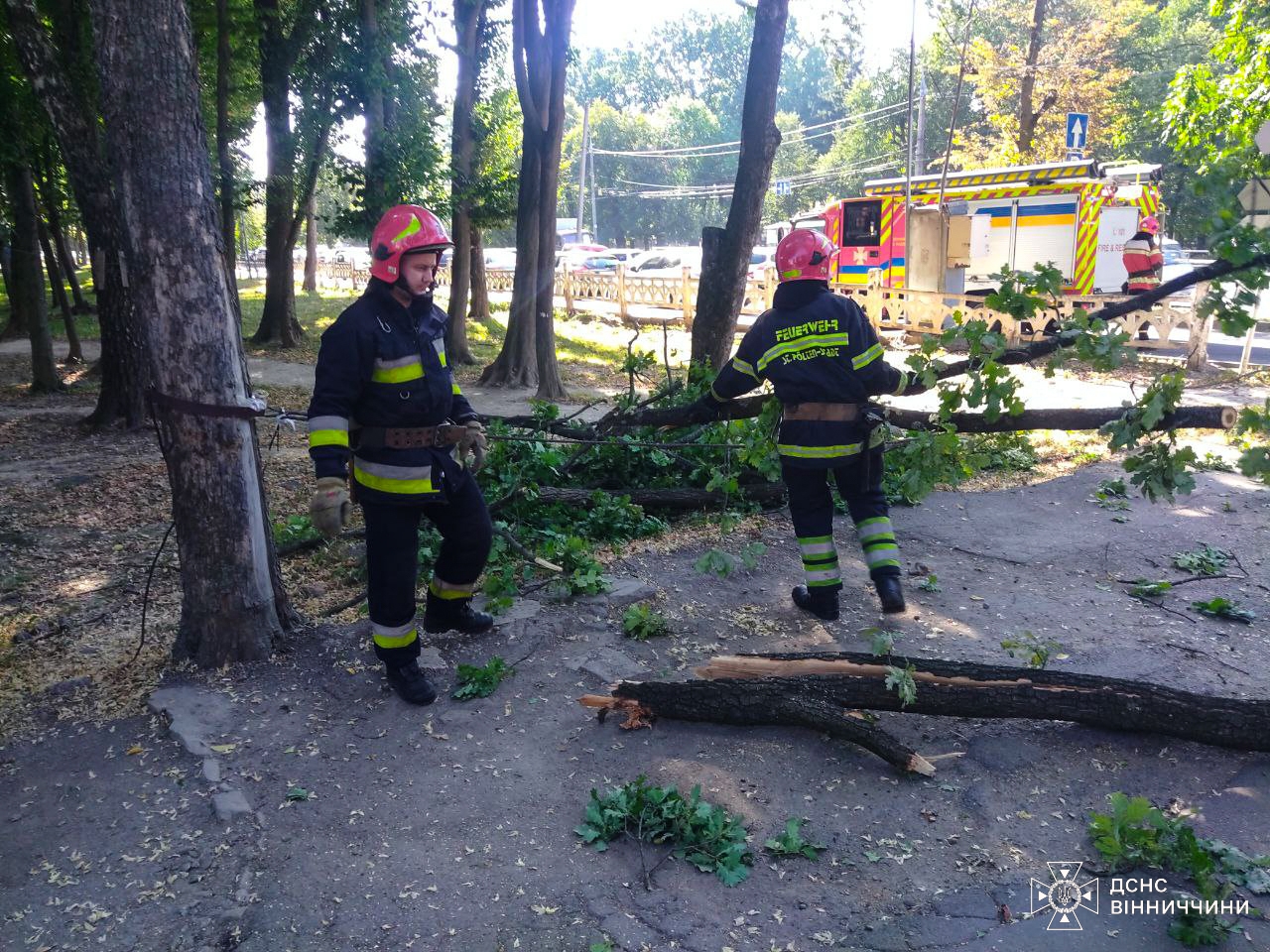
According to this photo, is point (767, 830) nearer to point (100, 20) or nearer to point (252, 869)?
point (252, 869)

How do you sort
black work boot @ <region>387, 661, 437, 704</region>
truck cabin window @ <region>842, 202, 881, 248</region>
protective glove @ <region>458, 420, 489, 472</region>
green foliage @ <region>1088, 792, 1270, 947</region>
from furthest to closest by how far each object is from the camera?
truck cabin window @ <region>842, 202, 881, 248</region> < protective glove @ <region>458, 420, 489, 472</region> < black work boot @ <region>387, 661, 437, 704</region> < green foliage @ <region>1088, 792, 1270, 947</region>

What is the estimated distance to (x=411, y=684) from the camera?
412 cm

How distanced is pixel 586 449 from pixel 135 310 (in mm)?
3257

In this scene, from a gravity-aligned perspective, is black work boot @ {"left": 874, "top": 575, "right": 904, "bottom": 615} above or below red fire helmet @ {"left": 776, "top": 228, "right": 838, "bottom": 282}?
below

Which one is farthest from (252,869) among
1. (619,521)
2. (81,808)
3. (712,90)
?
(712,90)

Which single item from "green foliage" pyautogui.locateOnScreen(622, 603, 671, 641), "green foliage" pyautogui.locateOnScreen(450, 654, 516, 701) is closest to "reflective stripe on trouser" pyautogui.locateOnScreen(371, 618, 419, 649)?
"green foliage" pyautogui.locateOnScreen(450, 654, 516, 701)

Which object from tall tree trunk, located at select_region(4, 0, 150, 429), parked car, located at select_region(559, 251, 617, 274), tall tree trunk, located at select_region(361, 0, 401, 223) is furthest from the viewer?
parked car, located at select_region(559, 251, 617, 274)

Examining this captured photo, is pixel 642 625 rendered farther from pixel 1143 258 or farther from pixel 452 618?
pixel 1143 258

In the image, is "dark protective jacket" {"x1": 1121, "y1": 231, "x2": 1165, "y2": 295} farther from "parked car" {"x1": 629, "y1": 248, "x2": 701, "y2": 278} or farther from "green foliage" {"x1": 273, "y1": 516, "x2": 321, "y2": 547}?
"parked car" {"x1": 629, "y1": 248, "x2": 701, "y2": 278}

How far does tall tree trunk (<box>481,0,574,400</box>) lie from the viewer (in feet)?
39.7

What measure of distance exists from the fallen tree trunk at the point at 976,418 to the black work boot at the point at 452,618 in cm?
160

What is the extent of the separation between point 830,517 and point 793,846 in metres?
2.11

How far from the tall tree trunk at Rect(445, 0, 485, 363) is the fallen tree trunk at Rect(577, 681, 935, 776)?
11962 mm

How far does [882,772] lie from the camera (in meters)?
3.61
